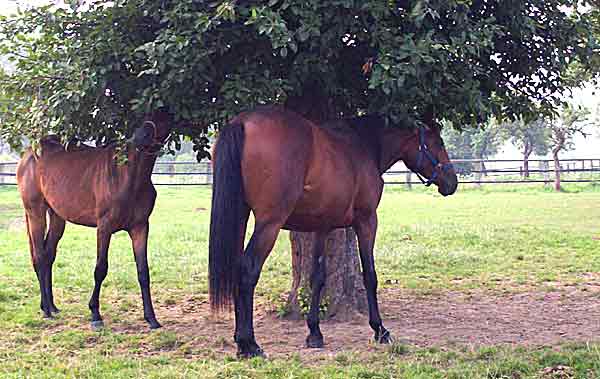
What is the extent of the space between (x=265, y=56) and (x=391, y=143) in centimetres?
145

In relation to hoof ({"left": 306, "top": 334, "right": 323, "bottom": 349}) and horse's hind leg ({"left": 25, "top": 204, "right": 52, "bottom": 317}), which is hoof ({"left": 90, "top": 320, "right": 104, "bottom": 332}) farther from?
hoof ({"left": 306, "top": 334, "right": 323, "bottom": 349})

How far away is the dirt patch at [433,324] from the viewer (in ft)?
20.6

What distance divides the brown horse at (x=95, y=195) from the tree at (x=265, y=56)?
34 centimetres

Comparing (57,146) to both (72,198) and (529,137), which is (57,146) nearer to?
(72,198)

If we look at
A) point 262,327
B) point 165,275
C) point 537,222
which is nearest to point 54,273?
point 165,275

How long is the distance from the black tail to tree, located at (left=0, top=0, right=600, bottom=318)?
0.51m

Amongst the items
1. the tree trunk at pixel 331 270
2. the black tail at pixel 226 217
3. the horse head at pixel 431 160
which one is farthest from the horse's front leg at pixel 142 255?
the horse head at pixel 431 160

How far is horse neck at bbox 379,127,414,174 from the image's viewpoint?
678cm

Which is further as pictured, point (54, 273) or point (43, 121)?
point (54, 273)

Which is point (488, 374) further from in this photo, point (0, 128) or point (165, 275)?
point (165, 275)

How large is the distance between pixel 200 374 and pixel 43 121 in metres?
2.73

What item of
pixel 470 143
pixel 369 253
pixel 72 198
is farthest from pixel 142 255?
pixel 470 143

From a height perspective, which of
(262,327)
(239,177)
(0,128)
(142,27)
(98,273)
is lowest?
(262,327)

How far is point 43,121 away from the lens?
252 inches
